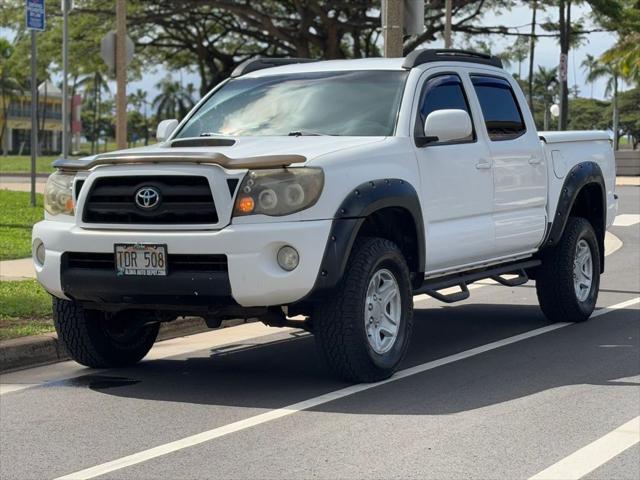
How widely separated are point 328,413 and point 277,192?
4.28 feet

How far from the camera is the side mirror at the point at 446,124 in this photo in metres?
8.12

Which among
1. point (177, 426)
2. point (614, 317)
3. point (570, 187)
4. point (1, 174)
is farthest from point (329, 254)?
point (1, 174)

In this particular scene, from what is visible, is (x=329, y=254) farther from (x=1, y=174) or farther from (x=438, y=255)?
(x=1, y=174)

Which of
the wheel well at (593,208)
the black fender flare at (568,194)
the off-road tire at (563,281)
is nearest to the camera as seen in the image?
the black fender flare at (568,194)

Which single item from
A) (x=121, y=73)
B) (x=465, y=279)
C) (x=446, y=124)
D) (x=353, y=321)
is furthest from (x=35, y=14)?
(x=353, y=321)

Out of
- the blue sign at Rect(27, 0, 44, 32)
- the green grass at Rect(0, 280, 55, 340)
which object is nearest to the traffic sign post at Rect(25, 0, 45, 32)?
the blue sign at Rect(27, 0, 44, 32)

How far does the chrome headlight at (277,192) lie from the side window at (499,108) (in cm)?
258

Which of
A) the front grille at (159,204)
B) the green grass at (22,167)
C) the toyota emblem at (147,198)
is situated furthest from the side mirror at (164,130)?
the green grass at (22,167)

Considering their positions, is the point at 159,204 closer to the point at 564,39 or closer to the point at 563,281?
the point at 563,281

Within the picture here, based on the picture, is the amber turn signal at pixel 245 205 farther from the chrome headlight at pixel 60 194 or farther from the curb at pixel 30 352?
the curb at pixel 30 352

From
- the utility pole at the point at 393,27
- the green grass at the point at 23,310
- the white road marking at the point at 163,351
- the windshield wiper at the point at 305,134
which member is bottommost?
the white road marking at the point at 163,351

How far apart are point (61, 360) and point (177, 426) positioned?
2.40 metres

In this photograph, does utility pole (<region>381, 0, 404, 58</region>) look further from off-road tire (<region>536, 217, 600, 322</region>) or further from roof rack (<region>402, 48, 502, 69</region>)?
off-road tire (<region>536, 217, 600, 322</region>)

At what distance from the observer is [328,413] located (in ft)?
22.4
